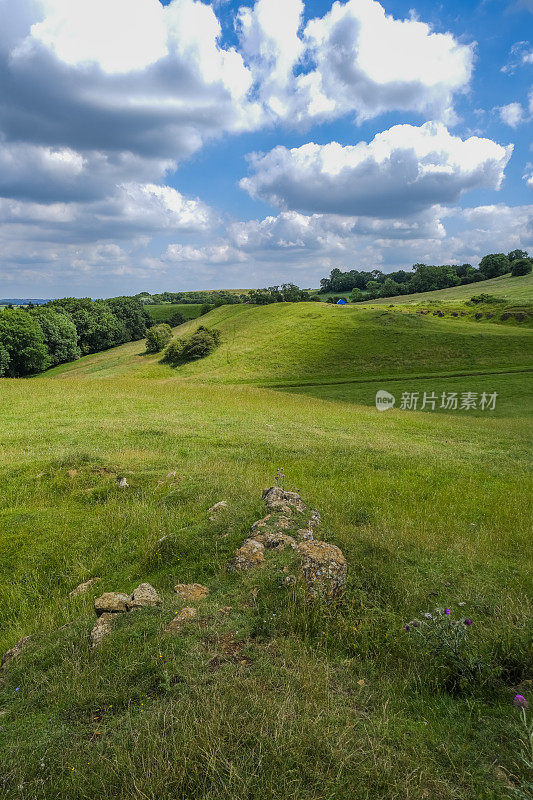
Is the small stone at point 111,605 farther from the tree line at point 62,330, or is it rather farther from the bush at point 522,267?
the bush at point 522,267

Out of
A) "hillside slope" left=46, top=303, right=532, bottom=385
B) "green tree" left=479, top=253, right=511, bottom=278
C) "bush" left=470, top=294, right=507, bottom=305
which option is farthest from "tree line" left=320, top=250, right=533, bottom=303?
"hillside slope" left=46, top=303, right=532, bottom=385

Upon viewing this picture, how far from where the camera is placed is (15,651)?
5344 millimetres

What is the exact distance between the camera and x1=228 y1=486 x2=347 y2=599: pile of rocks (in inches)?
249

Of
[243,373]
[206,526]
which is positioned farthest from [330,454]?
[243,373]

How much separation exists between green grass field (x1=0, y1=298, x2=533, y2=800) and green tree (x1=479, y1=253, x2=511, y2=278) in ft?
512

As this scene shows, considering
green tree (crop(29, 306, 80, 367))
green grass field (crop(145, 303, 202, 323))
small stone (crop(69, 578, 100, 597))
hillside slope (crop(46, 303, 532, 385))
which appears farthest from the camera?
green grass field (crop(145, 303, 202, 323))

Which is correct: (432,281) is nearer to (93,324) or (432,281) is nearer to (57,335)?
(93,324)

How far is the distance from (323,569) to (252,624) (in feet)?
5.47

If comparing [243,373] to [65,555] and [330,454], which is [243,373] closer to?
[330,454]

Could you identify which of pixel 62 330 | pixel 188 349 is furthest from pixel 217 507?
pixel 62 330

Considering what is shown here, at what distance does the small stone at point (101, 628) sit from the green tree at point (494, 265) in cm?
17500

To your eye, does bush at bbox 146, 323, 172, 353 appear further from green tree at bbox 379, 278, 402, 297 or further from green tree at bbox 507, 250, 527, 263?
green tree at bbox 507, 250, 527, 263

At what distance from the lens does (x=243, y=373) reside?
60250 millimetres

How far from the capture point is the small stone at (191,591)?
20.4 feet
